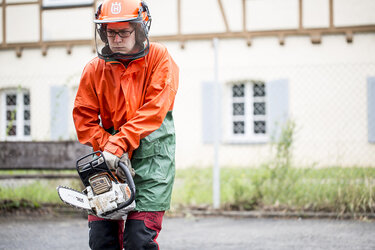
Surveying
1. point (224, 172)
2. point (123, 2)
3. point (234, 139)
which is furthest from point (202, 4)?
point (123, 2)

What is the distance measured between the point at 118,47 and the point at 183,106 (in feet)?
36.4

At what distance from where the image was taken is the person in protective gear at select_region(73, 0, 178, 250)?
306 centimetres

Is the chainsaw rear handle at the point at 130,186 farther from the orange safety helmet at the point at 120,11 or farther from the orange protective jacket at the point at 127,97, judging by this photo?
the orange safety helmet at the point at 120,11

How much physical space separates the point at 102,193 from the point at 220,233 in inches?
→ 140

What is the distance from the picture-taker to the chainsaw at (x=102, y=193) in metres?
A: 2.89

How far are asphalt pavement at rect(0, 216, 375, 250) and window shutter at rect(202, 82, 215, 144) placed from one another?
21.7 ft

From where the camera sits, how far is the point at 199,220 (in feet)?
23.4

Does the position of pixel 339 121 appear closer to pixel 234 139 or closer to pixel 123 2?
pixel 234 139

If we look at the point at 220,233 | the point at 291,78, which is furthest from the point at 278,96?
the point at 220,233

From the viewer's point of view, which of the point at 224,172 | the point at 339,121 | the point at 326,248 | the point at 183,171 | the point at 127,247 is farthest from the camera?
the point at 339,121

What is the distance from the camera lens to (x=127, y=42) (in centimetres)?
315

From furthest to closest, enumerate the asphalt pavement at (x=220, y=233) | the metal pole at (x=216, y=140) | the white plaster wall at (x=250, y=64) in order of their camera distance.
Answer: the white plaster wall at (x=250, y=64) < the metal pole at (x=216, y=140) < the asphalt pavement at (x=220, y=233)

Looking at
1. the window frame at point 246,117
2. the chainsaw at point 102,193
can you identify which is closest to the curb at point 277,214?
the chainsaw at point 102,193

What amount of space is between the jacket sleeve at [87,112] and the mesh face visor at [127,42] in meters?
0.20
